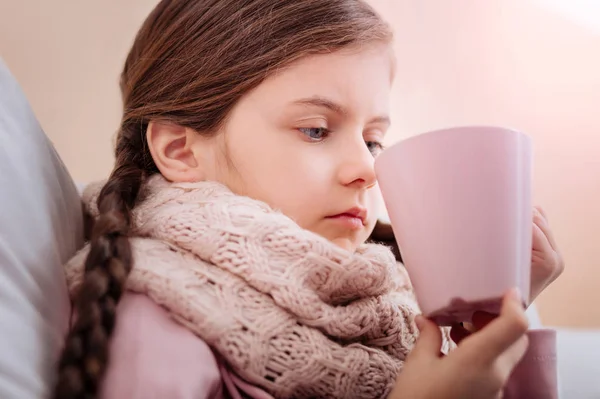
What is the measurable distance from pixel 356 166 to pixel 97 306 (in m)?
0.34

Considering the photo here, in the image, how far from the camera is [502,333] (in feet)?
1.40

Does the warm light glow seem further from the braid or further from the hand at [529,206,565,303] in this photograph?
the braid

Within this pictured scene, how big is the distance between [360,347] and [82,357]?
0.29 m

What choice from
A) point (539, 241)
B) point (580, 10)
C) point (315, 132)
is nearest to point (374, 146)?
point (315, 132)

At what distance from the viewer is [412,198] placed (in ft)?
1.56

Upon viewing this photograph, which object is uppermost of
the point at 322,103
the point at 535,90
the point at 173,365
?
the point at 322,103

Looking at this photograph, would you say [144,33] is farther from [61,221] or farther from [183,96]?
[61,221]

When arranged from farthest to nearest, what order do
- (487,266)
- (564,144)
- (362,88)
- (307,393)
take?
1. (564,144)
2. (362,88)
3. (307,393)
4. (487,266)

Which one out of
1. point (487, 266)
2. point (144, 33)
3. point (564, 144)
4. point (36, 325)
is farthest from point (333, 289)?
point (564, 144)

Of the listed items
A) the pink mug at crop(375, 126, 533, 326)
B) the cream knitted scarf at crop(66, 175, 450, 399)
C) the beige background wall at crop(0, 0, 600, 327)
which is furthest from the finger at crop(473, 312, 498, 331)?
the beige background wall at crop(0, 0, 600, 327)

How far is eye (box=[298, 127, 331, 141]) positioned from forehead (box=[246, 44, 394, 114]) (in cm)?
4

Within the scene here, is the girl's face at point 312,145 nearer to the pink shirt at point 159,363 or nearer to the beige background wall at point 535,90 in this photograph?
the pink shirt at point 159,363

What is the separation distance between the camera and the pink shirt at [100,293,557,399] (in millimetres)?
476

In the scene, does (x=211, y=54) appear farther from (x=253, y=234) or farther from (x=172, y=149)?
(x=253, y=234)
